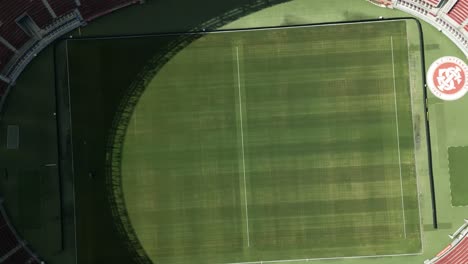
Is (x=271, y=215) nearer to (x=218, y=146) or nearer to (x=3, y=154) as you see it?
(x=218, y=146)

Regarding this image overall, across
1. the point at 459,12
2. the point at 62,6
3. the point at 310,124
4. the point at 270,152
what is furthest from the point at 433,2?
the point at 62,6

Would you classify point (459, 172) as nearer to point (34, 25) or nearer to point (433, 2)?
point (433, 2)

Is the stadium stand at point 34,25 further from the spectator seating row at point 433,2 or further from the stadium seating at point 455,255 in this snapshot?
the stadium seating at point 455,255

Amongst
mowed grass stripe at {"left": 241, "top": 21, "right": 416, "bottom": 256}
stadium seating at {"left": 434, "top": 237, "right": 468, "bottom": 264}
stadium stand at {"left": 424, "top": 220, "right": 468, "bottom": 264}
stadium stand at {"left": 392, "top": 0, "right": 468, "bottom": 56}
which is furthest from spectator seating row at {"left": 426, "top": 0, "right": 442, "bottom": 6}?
stadium seating at {"left": 434, "top": 237, "right": 468, "bottom": 264}

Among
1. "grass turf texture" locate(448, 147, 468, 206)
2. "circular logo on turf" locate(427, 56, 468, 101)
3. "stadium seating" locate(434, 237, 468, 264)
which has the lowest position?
"stadium seating" locate(434, 237, 468, 264)

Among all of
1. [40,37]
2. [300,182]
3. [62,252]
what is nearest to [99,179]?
[62,252]

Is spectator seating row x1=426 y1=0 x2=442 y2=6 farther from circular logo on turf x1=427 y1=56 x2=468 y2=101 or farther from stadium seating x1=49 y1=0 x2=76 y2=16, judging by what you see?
stadium seating x1=49 y1=0 x2=76 y2=16
